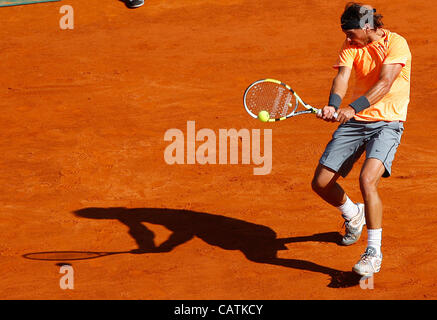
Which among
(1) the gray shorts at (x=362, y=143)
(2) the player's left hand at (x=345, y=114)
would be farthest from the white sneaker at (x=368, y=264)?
(2) the player's left hand at (x=345, y=114)

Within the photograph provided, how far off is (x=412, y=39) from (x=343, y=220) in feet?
19.3

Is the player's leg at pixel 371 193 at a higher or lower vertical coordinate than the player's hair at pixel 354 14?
lower

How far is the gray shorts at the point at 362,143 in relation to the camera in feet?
20.5

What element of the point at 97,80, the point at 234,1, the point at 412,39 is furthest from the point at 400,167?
the point at 234,1

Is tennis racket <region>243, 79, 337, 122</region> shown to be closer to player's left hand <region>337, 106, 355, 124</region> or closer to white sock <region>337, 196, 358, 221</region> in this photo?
player's left hand <region>337, 106, 355, 124</region>

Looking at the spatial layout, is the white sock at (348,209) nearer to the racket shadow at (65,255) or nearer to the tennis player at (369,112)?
the tennis player at (369,112)

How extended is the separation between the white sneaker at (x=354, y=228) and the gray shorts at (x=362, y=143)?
24.7 inches

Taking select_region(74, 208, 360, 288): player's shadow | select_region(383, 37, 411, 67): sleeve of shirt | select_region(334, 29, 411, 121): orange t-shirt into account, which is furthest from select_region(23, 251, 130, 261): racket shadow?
select_region(383, 37, 411, 67): sleeve of shirt

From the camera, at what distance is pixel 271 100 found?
6906mm

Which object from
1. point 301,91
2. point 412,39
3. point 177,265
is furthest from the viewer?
point 412,39

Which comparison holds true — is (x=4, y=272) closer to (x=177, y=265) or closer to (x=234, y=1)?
(x=177, y=265)

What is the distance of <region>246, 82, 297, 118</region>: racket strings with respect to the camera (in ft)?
22.5

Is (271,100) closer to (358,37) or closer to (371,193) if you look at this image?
(358,37)

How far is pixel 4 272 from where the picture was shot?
22.6ft
